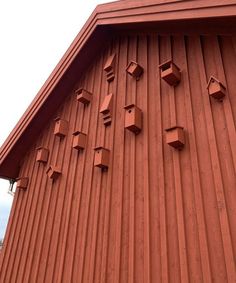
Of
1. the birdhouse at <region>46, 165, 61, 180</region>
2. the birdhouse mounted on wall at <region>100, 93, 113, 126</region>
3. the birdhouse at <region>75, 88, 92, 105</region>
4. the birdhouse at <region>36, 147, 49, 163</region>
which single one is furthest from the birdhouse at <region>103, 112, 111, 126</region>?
the birdhouse at <region>36, 147, 49, 163</region>

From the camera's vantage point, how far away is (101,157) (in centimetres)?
337

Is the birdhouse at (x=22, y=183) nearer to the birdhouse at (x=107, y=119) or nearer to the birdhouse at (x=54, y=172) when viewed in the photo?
the birdhouse at (x=54, y=172)

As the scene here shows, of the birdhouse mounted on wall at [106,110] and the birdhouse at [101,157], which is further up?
the birdhouse mounted on wall at [106,110]

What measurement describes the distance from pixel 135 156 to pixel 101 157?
476mm

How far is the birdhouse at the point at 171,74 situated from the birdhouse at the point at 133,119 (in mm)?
505

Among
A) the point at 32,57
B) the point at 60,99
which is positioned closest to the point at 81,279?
the point at 60,99

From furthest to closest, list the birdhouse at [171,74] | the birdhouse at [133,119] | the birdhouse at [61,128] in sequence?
the birdhouse at [61,128] < the birdhouse at [133,119] < the birdhouse at [171,74]

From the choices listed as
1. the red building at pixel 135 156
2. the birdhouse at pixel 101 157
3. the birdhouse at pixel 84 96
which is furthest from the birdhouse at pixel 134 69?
the birdhouse at pixel 101 157

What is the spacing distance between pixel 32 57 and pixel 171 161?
39.9 ft

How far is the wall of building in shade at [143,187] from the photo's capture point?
7.50 ft

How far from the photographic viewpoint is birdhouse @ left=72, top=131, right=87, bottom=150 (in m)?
3.85

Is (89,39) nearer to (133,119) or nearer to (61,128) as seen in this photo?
(61,128)

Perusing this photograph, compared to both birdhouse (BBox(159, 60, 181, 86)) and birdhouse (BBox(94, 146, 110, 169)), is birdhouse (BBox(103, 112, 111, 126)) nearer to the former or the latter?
birdhouse (BBox(94, 146, 110, 169))

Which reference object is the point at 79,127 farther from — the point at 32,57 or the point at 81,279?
the point at 32,57
